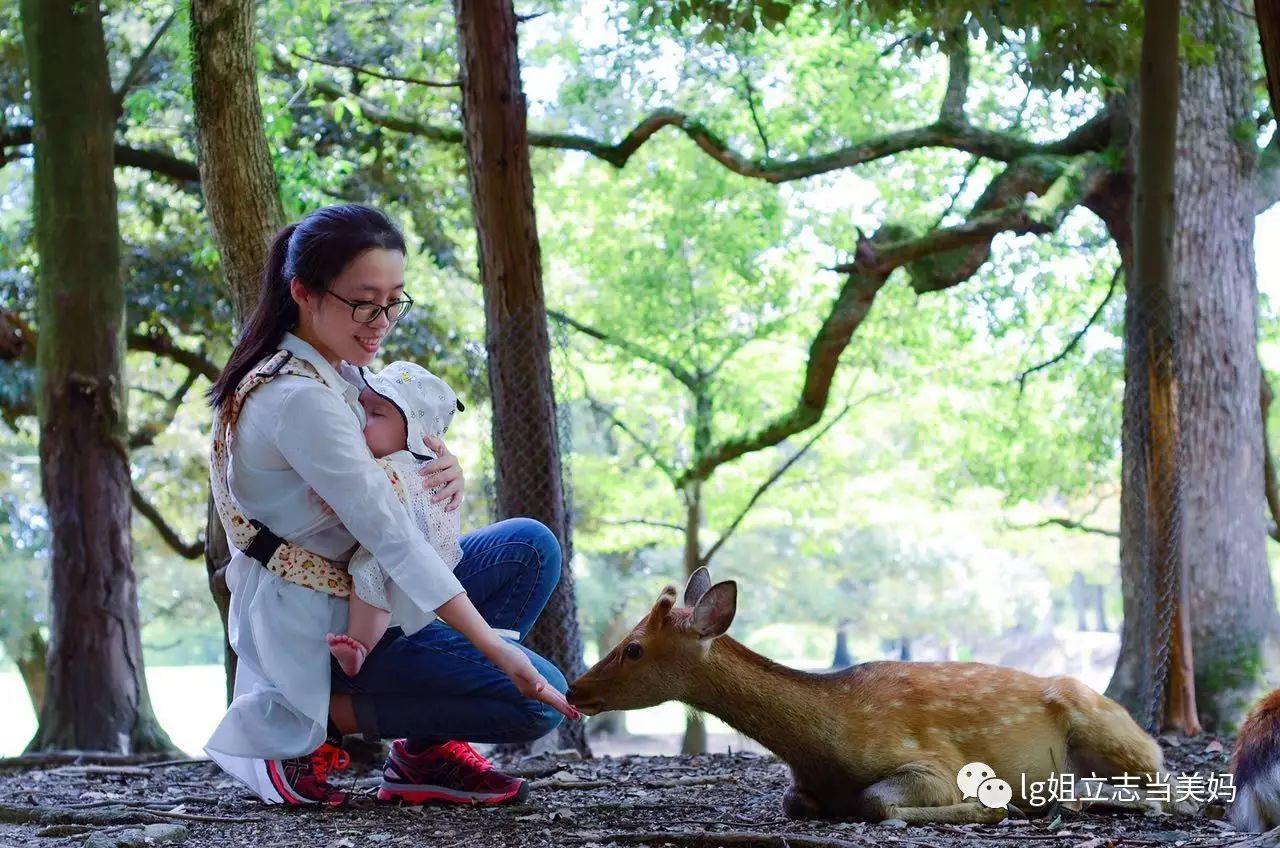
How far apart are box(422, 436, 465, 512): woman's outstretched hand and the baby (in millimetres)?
20

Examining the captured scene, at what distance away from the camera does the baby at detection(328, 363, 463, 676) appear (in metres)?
3.60

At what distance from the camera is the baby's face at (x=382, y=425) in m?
3.74

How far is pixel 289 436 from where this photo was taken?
11.3ft

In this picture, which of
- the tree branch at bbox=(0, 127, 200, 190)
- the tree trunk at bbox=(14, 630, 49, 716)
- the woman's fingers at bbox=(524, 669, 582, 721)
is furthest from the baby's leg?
the tree trunk at bbox=(14, 630, 49, 716)

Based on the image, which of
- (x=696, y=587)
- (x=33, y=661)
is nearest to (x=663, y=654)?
(x=696, y=587)

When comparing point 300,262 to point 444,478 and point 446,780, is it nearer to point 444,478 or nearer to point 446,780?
point 444,478

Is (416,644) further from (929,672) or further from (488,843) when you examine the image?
(929,672)

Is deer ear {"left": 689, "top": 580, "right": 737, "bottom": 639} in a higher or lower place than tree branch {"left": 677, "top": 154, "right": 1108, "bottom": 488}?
lower

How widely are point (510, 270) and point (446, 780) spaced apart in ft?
10.1

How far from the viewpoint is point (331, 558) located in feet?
12.0

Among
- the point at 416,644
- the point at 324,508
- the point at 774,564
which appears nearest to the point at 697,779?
the point at 416,644

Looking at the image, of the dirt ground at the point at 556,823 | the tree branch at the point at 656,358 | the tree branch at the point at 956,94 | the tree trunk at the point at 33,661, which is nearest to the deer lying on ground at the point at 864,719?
the dirt ground at the point at 556,823

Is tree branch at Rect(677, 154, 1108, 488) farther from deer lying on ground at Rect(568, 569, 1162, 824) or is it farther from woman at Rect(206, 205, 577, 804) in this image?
woman at Rect(206, 205, 577, 804)

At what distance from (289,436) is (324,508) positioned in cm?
23
